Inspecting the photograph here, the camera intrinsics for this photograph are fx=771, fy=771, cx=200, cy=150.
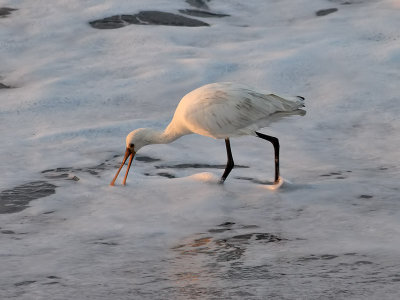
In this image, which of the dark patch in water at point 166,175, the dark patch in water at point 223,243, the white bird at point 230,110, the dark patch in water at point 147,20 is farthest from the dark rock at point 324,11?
the dark patch in water at point 223,243

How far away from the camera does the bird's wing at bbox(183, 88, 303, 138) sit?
20.6 ft

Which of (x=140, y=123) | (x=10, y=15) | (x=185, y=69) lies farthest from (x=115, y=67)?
(x=10, y=15)

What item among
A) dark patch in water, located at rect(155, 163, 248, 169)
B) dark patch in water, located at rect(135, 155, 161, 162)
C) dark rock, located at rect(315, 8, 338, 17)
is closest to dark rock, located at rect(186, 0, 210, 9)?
dark rock, located at rect(315, 8, 338, 17)

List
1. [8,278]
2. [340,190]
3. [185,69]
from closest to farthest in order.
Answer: [8,278] → [340,190] → [185,69]

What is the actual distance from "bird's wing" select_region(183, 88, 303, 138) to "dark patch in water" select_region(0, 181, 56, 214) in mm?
1293

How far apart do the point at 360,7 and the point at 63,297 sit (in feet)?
30.7

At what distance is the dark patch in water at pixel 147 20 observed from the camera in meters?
11.8

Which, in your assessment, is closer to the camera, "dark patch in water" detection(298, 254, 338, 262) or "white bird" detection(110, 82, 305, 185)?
"dark patch in water" detection(298, 254, 338, 262)

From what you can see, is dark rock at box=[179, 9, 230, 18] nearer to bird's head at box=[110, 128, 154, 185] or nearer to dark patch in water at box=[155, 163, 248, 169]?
dark patch in water at box=[155, 163, 248, 169]

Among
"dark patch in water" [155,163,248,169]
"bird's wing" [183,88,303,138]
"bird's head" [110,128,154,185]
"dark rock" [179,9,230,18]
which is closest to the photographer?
"bird's wing" [183,88,303,138]

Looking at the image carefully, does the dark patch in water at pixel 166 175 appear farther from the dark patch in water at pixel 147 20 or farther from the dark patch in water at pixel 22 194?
the dark patch in water at pixel 147 20

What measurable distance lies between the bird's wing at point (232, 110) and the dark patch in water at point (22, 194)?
1.29m

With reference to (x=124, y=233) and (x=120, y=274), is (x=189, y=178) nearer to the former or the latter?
(x=124, y=233)

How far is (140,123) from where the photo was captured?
8.41 metres
